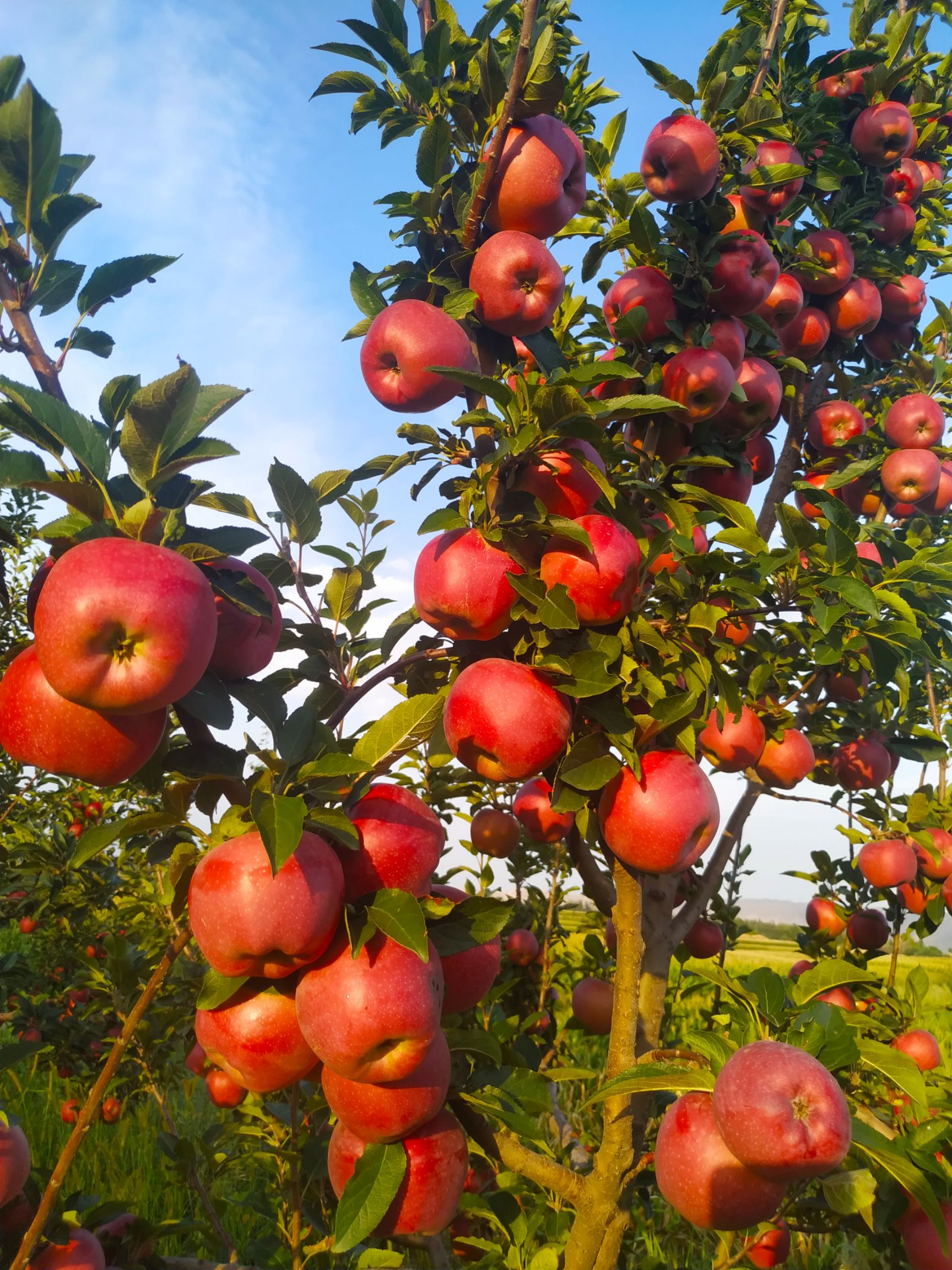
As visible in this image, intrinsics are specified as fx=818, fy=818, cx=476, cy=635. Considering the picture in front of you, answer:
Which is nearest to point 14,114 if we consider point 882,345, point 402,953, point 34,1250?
point 402,953

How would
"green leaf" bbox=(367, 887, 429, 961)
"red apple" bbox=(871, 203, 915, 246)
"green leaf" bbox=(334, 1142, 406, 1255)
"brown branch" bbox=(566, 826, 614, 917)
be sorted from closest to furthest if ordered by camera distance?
1. "green leaf" bbox=(367, 887, 429, 961)
2. "green leaf" bbox=(334, 1142, 406, 1255)
3. "brown branch" bbox=(566, 826, 614, 917)
4. "red apple" bbox=(871, 203, 915, 246)

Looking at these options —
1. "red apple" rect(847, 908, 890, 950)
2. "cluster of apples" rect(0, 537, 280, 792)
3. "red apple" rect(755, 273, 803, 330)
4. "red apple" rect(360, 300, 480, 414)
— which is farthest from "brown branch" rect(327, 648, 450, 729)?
"red apple" rect(847, 908, 890, 950)

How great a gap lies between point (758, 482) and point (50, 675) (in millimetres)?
2385

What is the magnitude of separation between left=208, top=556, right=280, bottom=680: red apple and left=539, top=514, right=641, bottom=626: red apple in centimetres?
52

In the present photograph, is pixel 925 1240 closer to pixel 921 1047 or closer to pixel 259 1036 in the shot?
pixel 921 1047

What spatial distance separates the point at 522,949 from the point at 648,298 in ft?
8.89

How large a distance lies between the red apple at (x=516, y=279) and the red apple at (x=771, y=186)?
1083 mm

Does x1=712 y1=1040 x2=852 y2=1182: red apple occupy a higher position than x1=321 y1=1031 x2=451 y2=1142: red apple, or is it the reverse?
x1=712 y1=1040 x2=852 y2=1182: red apple

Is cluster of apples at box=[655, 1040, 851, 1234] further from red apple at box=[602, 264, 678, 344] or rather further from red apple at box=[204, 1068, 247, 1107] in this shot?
red apple at box=[204, 1068, 247, 1107]

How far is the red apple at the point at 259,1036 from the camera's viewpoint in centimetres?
121

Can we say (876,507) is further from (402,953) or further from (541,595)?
(402,953)

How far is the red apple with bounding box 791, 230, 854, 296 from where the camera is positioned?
2846mm

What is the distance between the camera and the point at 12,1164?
1549 millimetres

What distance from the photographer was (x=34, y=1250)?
1489 millimetres
